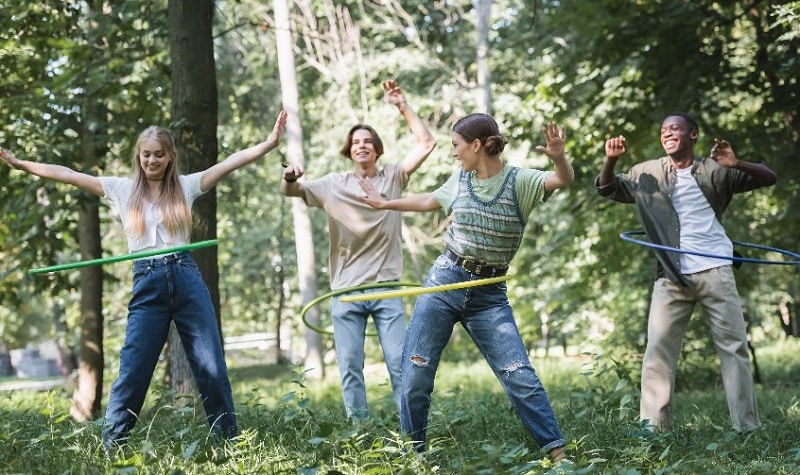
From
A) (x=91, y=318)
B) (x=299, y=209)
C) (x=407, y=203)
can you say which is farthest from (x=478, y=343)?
(x=299, y=209)

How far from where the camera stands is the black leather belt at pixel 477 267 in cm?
490

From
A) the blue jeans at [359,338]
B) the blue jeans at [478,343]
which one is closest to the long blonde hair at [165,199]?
the blue jeans at [359,338]

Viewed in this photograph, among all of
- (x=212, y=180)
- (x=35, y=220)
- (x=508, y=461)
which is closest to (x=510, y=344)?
(x=508, y=461)

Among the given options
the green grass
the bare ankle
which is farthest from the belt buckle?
the bare ankle

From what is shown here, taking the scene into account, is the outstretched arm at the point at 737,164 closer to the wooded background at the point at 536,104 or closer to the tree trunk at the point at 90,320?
the wooded background at the point at 536,104

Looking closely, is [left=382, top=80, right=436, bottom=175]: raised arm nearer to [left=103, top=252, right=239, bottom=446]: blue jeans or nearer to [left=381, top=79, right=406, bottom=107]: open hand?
[left=381, top=79, right=406, bottom=107]: open hand

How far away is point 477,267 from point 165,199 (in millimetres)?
1823

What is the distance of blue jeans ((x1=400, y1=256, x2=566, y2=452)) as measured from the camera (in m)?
4.85

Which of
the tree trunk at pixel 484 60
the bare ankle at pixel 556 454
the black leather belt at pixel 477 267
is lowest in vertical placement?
the bare ankle at pixel 556 454

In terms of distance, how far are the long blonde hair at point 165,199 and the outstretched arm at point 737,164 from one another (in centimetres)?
318

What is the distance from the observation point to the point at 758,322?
88.4 feet

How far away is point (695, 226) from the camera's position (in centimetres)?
622

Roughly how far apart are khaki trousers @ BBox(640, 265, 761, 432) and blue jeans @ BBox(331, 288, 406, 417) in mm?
1613

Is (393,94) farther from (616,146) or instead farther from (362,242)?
(616,146)
